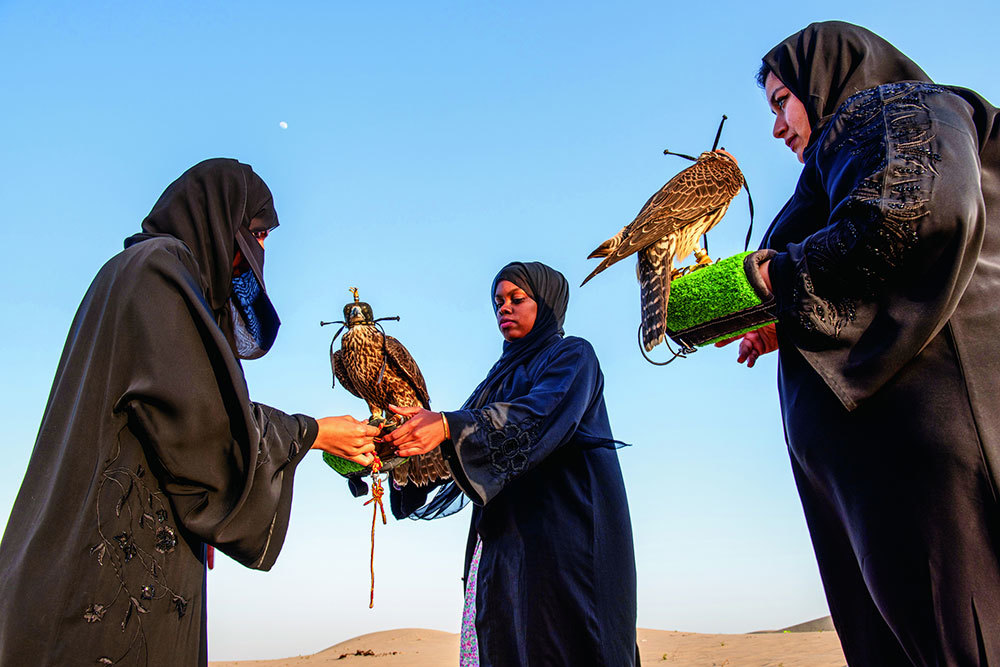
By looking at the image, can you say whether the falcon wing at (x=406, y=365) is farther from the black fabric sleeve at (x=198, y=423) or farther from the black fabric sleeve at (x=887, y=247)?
the black fabric sleeve at (x=887, y=247)

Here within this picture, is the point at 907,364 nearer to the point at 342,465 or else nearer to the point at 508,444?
the point at 508,444

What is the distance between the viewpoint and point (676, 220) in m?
3.41

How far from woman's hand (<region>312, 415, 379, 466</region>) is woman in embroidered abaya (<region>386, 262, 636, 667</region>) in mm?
374

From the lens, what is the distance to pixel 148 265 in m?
2.42

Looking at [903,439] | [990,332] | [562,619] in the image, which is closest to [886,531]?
[903,439]

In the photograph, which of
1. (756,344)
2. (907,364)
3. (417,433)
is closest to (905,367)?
(907,364)

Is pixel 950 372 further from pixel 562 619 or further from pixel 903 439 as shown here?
pixel 562 619

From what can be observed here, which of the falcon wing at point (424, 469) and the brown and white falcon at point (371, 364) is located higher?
the brown and white falcon at point (371, 364)

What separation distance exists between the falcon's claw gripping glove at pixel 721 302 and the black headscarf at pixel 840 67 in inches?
21.2

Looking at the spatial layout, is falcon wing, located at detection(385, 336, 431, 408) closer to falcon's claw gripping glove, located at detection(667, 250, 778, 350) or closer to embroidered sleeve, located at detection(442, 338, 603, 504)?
embroidered sleeve, located at detection(442, 338, 603, 504)

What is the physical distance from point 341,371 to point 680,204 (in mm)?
2306

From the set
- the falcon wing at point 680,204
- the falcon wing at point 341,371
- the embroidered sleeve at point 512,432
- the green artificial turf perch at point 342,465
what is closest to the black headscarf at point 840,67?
the falcon wing at point 680,204

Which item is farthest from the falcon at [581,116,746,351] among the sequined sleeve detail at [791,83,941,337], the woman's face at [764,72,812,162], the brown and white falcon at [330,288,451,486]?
the brown and white falcon at [330,288,451,486]

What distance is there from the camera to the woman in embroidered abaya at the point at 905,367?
172 centimetres
